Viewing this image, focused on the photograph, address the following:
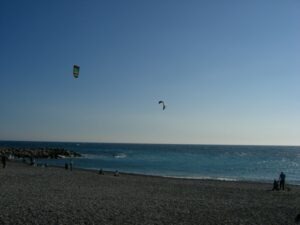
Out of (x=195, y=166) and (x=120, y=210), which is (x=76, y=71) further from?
(x=195, y=166)

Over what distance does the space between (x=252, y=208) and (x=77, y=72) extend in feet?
32.5

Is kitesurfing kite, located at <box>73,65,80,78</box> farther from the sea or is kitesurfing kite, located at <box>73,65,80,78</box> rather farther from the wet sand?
the sea

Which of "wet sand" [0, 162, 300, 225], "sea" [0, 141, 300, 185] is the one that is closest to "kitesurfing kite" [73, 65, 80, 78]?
"wet sand" [0, 162, 300, 225]

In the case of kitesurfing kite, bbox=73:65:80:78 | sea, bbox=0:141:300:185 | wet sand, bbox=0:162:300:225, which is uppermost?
kitesurfing kite, bbox=73:65:80:78

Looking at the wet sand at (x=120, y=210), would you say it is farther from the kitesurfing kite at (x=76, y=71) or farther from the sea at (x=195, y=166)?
the sea at (x=195, y=166)

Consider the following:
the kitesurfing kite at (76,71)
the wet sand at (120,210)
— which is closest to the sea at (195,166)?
the kitesurfing kite at (76,71)

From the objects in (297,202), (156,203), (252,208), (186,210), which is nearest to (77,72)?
(156,203)

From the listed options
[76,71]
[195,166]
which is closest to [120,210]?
[76,71]

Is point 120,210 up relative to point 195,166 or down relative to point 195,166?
up

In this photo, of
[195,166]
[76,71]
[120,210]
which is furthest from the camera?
[195,166]

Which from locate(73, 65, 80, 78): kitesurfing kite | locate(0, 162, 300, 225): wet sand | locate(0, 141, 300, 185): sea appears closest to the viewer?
locate(0, 162, 300, 225): wet sand

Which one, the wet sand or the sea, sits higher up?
the wet sand

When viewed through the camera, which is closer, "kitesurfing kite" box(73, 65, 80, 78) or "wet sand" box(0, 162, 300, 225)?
"wet sand" box(0, 162, 300, 225)

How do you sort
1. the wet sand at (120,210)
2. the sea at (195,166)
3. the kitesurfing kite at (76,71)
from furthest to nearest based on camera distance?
1. the sea at (195,166)
2. the kitesurfing kite at (76,71)
3. the wet sand at (120,210)
